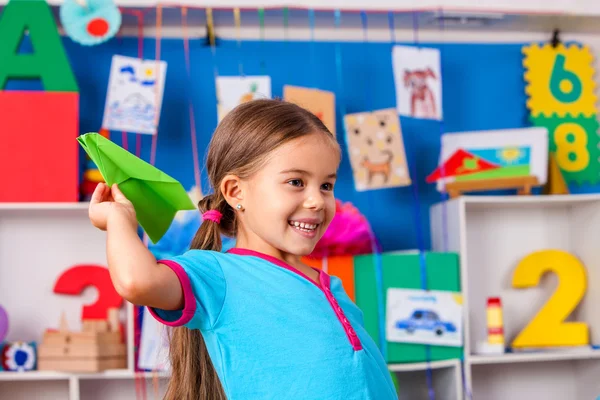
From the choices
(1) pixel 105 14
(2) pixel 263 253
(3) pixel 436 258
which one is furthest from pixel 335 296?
(1) pixel 105 14

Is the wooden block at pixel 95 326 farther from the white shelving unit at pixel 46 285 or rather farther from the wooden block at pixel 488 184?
the wooden block at pixel 488 184

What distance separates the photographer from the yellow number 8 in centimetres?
268

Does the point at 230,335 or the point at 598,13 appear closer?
the point at 230,335

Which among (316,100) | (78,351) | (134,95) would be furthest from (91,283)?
(316,100)

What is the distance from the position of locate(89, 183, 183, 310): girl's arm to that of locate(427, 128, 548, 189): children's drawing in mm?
1622

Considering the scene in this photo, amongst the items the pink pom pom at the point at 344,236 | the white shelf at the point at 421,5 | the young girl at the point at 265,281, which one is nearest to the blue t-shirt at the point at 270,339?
the young girl at the point at 265,281

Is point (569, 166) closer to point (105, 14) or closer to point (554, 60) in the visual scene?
point (554, 60)

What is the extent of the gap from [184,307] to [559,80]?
2064mm

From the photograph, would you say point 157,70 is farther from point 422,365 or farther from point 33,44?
point 422,365

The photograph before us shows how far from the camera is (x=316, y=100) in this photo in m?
2.42

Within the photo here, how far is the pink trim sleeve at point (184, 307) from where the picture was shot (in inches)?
38.4

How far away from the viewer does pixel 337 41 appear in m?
2.65

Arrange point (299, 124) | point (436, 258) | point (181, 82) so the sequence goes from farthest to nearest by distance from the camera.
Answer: point (181, 82) → point (436, 258) → point (299, 124)

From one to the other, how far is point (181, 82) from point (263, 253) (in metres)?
1.49
